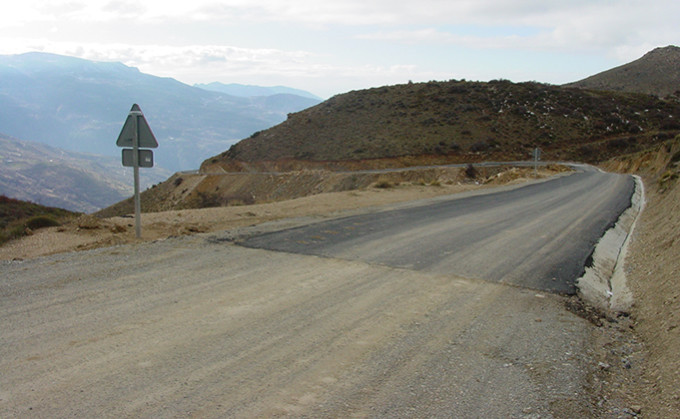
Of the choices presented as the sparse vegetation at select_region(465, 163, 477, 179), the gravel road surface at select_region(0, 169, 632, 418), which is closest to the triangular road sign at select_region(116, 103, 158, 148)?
the gravel road surface at select_region(0, 169, 632, 418)

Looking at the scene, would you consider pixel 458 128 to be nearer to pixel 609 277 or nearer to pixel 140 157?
pixel 609 277

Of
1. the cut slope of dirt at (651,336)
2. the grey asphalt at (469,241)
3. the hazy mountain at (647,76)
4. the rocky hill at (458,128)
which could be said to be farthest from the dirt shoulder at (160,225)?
the hazy mountain at (647,76)

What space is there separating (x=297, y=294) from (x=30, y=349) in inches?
109

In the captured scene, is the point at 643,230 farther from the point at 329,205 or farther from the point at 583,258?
the point at 329,205

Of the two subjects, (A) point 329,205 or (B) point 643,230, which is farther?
(A) point 329,205

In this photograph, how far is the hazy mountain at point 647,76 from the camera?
106375 mm

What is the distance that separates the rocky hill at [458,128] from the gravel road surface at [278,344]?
48.0m

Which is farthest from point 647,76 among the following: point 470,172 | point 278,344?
point 278,344

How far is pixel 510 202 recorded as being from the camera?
1808 cm

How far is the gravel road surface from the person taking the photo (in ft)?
11.7

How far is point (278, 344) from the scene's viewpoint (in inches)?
178

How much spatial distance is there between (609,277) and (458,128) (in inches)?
2258

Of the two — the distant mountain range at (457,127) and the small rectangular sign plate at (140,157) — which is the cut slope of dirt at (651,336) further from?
the distant mountain range at (457,127)

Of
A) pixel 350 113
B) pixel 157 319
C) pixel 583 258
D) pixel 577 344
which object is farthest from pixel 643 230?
pixel 350 113
